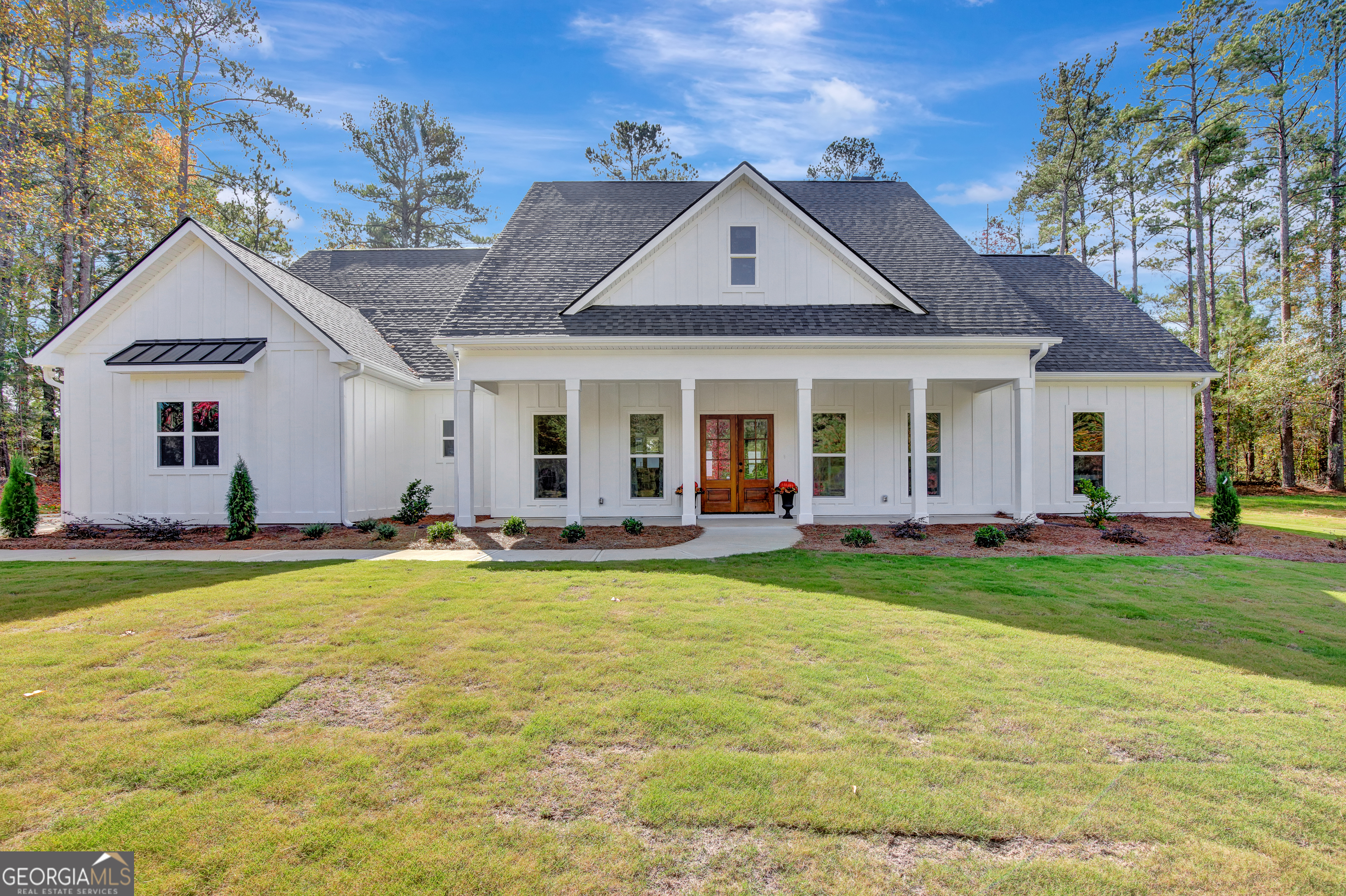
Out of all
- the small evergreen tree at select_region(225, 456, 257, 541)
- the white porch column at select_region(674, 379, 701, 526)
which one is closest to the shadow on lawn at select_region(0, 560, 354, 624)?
the small evergreen tree at select_region(225, 456, 257, 541)

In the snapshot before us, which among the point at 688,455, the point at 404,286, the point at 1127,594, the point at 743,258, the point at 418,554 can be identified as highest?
the point at 404,286

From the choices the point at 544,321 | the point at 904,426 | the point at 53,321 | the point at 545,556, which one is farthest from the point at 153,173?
the point at 904,426

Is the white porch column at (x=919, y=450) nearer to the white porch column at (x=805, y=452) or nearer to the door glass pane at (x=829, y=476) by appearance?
the door glass pane at (x=829, y=476)

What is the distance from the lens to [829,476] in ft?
43.1

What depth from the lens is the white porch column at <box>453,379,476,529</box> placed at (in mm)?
11273

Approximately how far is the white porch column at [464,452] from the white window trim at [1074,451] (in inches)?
517

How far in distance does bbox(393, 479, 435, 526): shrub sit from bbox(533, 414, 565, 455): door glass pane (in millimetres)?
2536

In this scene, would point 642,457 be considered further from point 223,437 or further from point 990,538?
point 223,437

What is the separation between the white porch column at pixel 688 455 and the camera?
11023mm

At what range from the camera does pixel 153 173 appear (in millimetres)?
17094

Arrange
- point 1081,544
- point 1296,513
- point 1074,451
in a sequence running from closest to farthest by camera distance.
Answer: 1. point 1081,544
2. point 1074,451
3. point 1296,513

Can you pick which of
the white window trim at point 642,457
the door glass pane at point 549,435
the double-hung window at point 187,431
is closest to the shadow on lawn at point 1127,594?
the white window trim at point 642,457

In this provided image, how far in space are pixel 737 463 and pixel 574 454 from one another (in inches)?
158

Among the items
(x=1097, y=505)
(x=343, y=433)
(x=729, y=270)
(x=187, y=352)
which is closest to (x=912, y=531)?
(x=1097, y=505)
